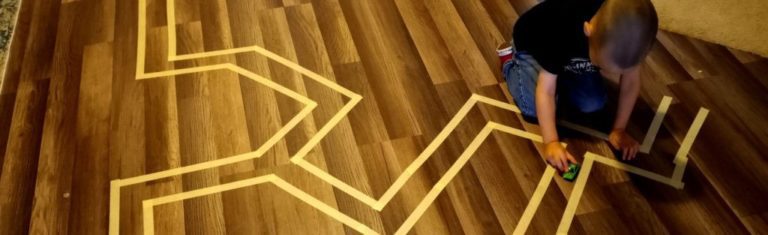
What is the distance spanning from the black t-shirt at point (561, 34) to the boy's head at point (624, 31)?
0.16 m

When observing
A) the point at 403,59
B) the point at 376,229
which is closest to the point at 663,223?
the point at 376,229

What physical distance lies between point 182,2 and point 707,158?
1.70m

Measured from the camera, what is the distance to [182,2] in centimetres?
199

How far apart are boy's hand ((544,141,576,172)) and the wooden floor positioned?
0.04 metres

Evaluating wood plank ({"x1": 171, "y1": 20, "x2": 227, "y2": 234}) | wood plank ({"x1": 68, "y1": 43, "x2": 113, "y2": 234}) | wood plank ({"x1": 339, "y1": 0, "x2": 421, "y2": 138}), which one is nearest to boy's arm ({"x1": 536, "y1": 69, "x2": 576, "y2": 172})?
wood plank ({"x1": 339, "y1": 0, "x2": 421, "y2": 138})

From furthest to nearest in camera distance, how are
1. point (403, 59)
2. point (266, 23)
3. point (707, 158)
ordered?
point (266, 23), point (403, 59), point (707, 158)

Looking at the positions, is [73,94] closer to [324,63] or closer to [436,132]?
[324,63]

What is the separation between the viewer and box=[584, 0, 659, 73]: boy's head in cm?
104

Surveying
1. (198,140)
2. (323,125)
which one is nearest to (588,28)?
(323,125)

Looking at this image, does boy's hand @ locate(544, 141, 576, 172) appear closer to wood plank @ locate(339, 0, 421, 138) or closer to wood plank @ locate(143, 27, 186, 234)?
wood plank @ locate(339, 0, 421, 138)

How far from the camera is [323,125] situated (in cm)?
155

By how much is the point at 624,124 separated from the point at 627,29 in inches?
18.9

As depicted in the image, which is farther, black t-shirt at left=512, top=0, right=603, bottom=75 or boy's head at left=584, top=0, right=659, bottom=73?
black t-shirt at left=512, top=0, right=603, bottom=75

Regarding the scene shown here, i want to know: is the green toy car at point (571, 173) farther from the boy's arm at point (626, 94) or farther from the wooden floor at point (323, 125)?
the boy's arm at point (626, 94)
